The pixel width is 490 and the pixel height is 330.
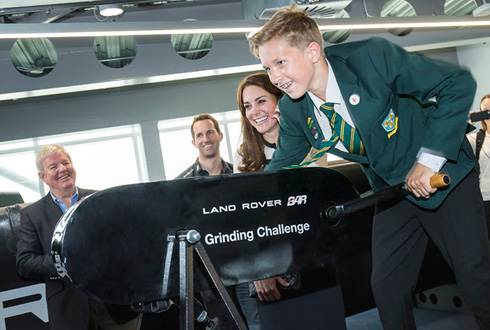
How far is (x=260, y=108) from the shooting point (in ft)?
7.45

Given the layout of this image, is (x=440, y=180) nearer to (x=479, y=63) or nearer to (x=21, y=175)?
(x=21, y=175)

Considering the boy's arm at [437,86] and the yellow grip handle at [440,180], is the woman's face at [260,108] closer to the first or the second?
the boy's arm at [437,86]

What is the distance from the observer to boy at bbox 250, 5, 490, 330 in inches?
60.8

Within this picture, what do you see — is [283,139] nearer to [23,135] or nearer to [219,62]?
[219,62]

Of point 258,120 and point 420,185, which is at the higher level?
point 258,120

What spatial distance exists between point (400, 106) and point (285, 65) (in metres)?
0.43

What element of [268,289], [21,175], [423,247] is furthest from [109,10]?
[423,247]

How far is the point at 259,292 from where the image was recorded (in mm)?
2023

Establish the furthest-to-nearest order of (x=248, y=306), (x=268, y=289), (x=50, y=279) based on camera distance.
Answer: (x=50, y=279)
(x=248, y=306)
(x=268, y=289)

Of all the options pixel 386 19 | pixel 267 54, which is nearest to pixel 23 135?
pixel 386 19

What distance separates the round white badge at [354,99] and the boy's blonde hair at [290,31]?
0.21 meters

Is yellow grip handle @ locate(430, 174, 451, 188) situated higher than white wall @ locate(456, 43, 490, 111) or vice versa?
white wall @ locate(456, 43, 490, 111)

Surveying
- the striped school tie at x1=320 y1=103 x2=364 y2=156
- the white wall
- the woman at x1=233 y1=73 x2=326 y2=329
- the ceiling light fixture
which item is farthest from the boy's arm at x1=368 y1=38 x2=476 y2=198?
the white wall

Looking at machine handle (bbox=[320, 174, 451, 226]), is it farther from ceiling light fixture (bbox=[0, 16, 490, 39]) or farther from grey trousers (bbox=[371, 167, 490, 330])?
ceiling light fixture (bbox=[0, 16, 490, 39])
